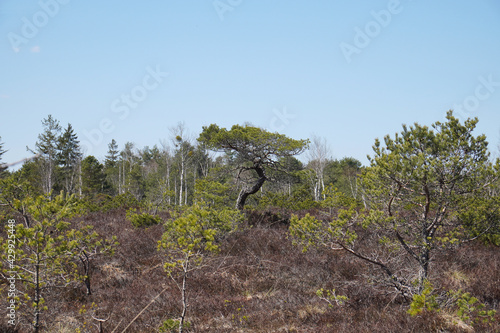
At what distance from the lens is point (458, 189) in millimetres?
4996

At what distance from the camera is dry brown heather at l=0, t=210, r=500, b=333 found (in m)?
5.23

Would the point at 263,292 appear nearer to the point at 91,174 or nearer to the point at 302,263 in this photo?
the point at 302,263

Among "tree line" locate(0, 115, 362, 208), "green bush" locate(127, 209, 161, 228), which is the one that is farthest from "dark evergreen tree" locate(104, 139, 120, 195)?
"green bush" locate(127, 209, 161, 228)

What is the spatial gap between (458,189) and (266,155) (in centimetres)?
803

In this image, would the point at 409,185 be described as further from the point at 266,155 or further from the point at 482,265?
the point at 266,155

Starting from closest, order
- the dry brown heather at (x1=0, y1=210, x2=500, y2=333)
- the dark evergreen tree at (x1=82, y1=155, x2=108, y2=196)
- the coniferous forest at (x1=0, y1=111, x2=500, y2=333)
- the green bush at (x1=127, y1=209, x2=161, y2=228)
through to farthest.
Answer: the coniferous forest at (x1=0, y1=111, x2=500, y2=333) < the dry brown heather at (x1=0, y1=210, x2=500, y2=333) < the green bush at (x1=127, y1=209, x2=161, y2=228) < the dark evergreen tree at (x1=82, y1=155, x2=108, y2=196)

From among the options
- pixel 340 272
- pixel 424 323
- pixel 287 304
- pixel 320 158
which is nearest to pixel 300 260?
pixel 340 272

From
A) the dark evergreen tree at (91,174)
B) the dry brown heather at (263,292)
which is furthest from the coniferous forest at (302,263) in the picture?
the dark evergreen tree at (91,174)

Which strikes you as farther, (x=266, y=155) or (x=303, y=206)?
(x=303, y=206)

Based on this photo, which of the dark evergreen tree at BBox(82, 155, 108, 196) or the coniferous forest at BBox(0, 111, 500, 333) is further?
Result: the dark evergreen tree at BBox(82, 155, 108, 196)

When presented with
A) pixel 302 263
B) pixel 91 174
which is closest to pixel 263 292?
pixel 302 263

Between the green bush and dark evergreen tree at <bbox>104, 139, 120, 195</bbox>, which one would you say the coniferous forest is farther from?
dark evergreen tree at <bbox>104, 139, 120, 195</bbox>

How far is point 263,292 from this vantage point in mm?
6961

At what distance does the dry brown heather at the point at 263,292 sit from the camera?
523 cm
